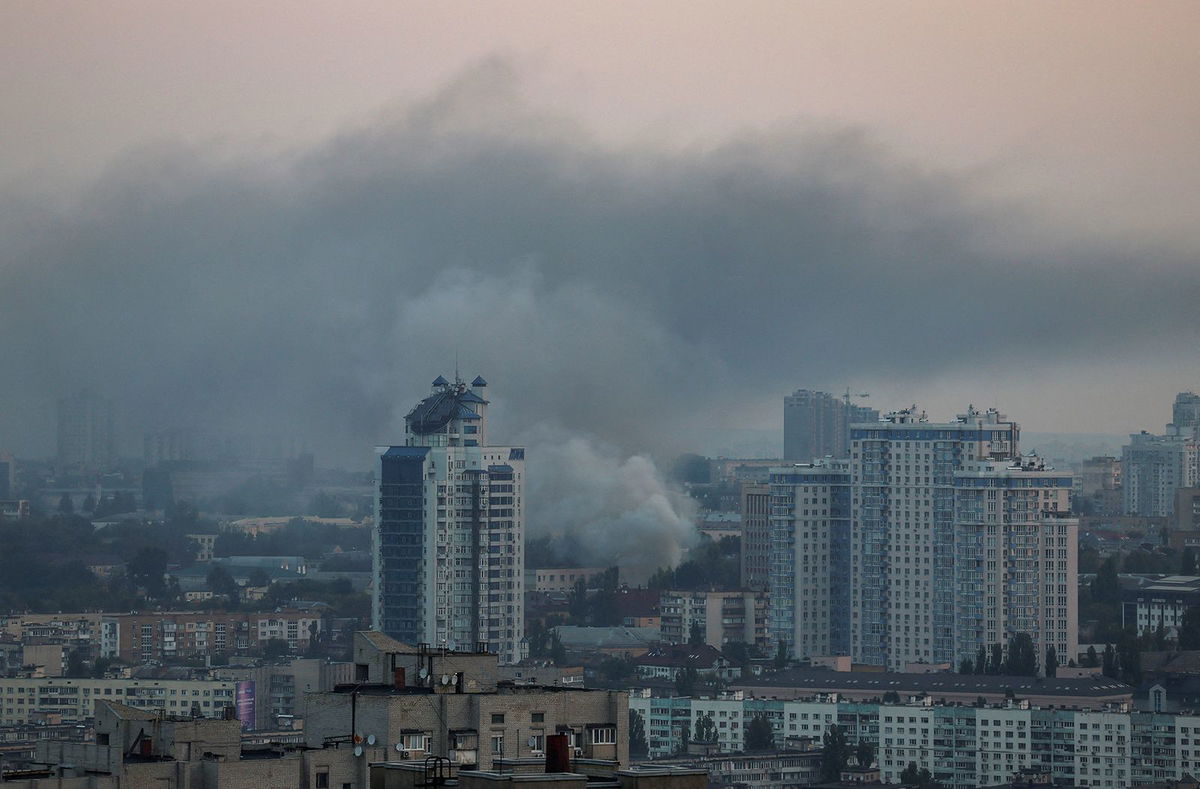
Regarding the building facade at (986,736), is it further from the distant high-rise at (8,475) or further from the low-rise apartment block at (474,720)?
the low-rise apartment block at (474,720)

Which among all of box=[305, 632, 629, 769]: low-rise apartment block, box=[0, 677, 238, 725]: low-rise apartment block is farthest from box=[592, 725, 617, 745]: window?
box=[0, 677, 238, 725]: low-rise apartment block

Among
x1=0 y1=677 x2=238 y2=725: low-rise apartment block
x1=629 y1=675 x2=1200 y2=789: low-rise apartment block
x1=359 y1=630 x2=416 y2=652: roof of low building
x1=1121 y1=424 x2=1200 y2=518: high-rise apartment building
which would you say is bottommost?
x1=629 y1=675 x2=1200 y2=789: low-rise apartment block

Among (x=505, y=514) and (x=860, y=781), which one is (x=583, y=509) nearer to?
(x=505, y=514)

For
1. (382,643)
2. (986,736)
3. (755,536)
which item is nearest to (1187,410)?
(755,536)

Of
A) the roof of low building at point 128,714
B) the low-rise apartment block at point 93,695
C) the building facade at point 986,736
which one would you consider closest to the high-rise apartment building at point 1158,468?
the building facade at point 986,736

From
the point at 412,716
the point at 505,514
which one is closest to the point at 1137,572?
the point at 505,514

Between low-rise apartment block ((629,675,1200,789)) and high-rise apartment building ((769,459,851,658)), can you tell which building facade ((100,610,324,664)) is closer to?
high-rise apartment building ((769,459,851,658))
